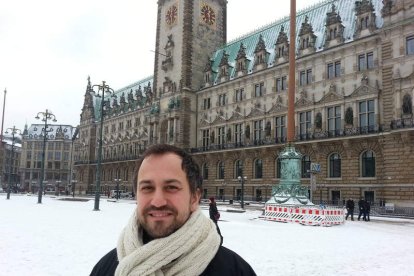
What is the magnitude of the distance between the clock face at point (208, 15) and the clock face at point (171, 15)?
4.00m

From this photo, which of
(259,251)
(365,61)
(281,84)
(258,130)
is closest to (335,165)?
(365,61)

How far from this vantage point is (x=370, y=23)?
1507 inches

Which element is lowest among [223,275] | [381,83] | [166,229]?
[223,275]

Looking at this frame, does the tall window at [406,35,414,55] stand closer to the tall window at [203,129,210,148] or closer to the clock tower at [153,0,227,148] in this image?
the tall window at [203,129,210,148]

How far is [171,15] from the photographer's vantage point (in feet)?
204

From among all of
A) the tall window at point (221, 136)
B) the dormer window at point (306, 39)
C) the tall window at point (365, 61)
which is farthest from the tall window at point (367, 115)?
the tall window at point (221, 136)

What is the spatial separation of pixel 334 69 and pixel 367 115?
20.8 ft

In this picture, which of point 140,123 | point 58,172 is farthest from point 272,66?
point 58,172

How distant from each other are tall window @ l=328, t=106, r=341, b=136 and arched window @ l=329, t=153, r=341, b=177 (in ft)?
7.01

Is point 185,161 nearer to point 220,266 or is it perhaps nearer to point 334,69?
point 220,266

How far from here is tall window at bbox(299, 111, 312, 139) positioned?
42.6m

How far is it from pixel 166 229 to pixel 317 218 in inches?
813

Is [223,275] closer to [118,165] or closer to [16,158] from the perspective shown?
[118,165]

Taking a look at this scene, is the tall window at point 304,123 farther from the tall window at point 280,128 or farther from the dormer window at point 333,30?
the dormer window at point 333,30
